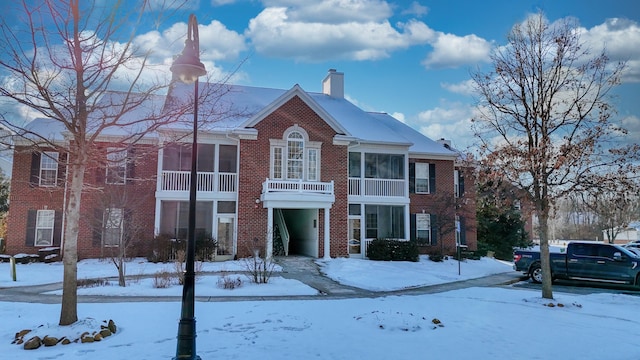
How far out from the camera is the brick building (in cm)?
1916

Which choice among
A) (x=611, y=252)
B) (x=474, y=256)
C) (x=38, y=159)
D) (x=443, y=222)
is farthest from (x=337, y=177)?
Result: (x=38, y=159)

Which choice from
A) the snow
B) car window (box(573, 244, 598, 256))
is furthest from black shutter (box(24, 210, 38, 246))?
car window (box(573, 244, 598, 256))

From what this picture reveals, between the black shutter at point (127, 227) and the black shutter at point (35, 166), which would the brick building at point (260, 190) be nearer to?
the black shutter at point (35, 166)

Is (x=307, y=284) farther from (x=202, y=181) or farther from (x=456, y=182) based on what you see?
(x=456, y=182)

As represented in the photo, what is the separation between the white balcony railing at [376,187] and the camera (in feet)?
73.0

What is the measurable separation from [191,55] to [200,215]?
47.7ft

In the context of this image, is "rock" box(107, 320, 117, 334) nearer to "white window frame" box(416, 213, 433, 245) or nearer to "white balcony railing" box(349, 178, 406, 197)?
"white balcony railing" box(349, 178, 406, 197)

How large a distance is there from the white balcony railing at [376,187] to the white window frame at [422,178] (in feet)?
5.80

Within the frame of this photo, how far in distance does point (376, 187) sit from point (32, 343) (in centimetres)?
1768

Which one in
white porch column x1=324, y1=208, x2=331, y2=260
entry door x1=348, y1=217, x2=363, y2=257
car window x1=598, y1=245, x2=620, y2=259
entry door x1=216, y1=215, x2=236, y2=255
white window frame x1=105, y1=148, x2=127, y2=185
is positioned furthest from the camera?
entry door x1=348, y1=217, x2=363, y2=257

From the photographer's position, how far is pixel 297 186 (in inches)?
787

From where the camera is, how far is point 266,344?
7125 millimetres

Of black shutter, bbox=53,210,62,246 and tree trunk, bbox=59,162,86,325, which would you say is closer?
tree trunk, bbox=59,162,86,325

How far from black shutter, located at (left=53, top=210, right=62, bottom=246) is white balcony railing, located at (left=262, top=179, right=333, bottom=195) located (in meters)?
9.41
